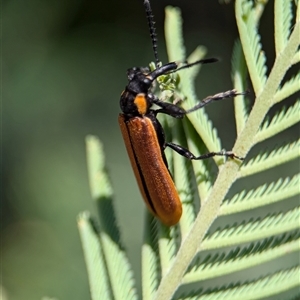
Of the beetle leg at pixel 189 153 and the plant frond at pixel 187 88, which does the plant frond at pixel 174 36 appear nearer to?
the plant frond at pixel 187 88

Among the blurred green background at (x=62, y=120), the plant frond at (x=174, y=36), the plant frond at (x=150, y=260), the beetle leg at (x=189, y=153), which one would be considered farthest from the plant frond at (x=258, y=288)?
the blurred green background at (x=62, y=120)

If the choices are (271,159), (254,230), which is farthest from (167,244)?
(271,159)

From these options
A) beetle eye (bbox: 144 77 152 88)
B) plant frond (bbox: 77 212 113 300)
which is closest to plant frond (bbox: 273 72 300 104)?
plant frond (bbox: 77 212 113 300)

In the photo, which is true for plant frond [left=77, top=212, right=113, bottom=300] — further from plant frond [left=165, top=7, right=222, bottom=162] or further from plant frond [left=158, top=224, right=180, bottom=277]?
plant frond [left=165, top=7, right=222, bottom=162]

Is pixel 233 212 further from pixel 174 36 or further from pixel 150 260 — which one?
pixel 174 36

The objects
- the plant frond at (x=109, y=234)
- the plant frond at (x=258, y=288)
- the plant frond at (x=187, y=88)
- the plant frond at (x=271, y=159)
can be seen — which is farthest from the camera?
the plant frond at (x=187, y=88)
